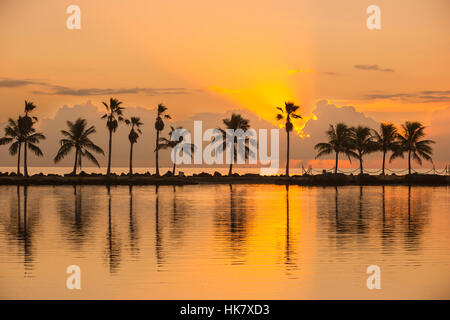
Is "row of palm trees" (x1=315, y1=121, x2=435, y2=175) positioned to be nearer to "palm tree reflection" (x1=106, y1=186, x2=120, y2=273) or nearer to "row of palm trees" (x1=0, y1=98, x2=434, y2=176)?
"row of palm trees" (x1=0, y1=98, x2=434, y2=176)

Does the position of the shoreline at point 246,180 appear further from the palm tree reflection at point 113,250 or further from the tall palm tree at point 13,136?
the palm tree reflection at point 113,250

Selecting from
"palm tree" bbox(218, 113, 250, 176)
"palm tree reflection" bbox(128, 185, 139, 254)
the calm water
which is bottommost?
the calm water

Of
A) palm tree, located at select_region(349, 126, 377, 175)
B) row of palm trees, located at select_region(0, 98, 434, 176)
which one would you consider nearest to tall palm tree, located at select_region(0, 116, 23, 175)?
row of palm trees, located at select_region(0, 98, 434, 176)

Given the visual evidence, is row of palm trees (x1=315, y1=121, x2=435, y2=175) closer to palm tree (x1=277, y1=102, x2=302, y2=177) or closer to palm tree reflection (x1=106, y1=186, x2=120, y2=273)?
palm tree (x1=277, y1=102, x2=302, y2=177)

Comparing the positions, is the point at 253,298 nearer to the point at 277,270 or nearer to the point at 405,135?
the point at 277,270

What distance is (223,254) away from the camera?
20.7m

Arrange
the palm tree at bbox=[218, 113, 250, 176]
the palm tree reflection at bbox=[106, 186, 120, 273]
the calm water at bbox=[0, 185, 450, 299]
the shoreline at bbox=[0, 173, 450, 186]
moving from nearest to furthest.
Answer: the calm water at bbox=[0, 185, 450, 299], the palm tree reflection at bbox=[106, 186, 120, 273], the shoreline at bbox=[0, 173, 450, 186], the palm tree at bbox=[218, 113, 250, 176]

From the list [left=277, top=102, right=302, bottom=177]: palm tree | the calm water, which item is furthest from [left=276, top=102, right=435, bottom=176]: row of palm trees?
the calm water

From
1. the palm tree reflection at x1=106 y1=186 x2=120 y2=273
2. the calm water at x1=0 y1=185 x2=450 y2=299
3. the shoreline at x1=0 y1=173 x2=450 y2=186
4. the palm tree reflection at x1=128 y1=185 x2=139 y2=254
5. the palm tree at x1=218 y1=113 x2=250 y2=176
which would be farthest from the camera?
the palm tree at x1=218 y1=113 x2=250 y2=176

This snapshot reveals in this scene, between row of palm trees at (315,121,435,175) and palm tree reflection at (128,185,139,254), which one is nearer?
palm tree reflection at (128,185,139,254)

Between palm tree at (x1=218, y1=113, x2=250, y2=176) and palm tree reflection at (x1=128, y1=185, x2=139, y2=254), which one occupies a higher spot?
palm tree at (x1=218, y1=113, x2=250, y2=176)

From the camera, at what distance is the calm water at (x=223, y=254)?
1553cm

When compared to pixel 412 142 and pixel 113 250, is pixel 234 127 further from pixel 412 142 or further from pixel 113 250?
pixel 113 250

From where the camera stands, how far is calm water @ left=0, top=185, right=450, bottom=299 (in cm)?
1553
